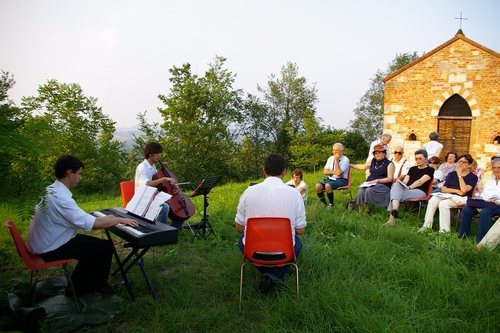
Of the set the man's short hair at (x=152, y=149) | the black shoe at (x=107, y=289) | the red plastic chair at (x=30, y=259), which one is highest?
the man's short hair at (x=152, y=149)

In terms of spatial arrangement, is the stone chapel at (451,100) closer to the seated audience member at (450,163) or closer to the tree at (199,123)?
the seated audience member at (450,163)

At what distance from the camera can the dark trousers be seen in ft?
11.4

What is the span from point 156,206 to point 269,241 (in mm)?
1180

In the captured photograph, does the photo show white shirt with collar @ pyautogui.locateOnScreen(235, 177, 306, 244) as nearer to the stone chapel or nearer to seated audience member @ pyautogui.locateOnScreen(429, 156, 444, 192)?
seated audience member @ pyautogui.locateOnScreen(429, 156, 444, 192)

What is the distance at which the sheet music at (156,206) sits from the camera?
3485 mm

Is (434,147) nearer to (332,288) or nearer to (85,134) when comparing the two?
(332,288)

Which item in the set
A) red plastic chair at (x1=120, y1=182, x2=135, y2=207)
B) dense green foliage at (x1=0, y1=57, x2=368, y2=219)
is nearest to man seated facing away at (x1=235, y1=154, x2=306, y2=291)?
red plastic chair at (x1=120, y1=182, x2=135, y2=207)

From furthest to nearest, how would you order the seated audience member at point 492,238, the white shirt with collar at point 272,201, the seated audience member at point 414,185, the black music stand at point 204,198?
the seated audience member at point 414,185 → the black music stand at point 204,198 → the seated audience member at point 492,238 → the white shirt with collar at point 272,201

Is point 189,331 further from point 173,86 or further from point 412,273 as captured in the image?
point 173,86

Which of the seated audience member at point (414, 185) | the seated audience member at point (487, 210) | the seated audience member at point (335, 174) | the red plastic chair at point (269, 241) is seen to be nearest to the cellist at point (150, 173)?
the red plastic chair at point (269, 241)

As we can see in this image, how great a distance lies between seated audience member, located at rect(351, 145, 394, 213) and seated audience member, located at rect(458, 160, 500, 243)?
133cm

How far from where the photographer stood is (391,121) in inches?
572

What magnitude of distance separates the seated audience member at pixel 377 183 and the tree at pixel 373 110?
2941 centimetres

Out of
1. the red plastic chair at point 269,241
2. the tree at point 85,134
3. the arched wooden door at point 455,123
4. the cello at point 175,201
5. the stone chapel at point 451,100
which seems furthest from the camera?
the tree at point 85,134
